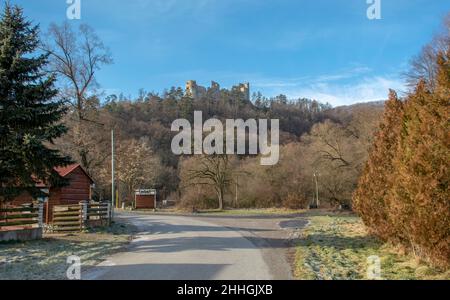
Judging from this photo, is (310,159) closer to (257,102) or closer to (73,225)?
(73,225)

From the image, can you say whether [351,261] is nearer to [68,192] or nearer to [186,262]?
[186,262]

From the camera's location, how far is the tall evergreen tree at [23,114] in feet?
53.9

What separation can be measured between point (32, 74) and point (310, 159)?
38807 millimetres

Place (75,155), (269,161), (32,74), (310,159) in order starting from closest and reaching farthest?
(32,74) → (75,155) → (310,159) → (269,161)

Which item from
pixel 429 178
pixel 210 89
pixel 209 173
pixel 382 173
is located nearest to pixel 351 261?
pixel 429 178

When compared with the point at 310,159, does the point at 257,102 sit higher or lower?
higher

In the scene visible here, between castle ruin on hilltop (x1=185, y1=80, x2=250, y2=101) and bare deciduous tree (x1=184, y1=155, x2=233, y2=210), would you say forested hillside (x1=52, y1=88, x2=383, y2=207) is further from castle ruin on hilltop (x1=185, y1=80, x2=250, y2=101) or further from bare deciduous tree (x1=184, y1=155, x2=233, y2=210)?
castle ruin on hilltop (x1=185, y1=80, x2=250, y2=101)

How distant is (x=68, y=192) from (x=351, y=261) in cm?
1819

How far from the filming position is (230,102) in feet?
285

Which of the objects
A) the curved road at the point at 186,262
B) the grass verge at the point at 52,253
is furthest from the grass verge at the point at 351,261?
the grass verge at the point at 52,253

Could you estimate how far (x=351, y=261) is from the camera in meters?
11.9

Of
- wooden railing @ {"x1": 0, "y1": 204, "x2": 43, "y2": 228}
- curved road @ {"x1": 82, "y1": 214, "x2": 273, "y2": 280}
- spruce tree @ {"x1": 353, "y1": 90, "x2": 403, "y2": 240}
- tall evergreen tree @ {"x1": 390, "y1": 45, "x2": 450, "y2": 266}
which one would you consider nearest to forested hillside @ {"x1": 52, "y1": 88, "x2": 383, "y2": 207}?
wooden railing @ {"x1": 0, "y1": 204, "x2": 43, "y2": 228}

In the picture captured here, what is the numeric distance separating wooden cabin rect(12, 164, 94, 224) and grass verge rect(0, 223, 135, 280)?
15.9 ft

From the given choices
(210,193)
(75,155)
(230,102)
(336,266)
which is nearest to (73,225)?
(75,155)
